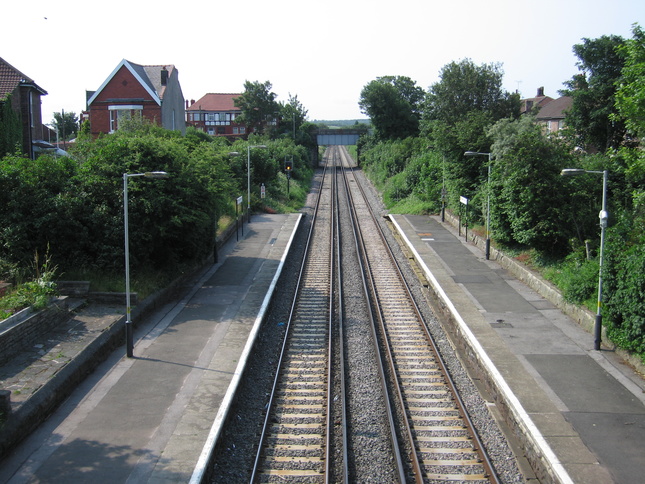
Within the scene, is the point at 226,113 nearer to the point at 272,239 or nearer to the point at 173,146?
the point at 272,239

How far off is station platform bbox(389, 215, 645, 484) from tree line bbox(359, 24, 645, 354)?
1.19m

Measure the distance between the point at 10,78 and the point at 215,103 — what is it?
6658cm

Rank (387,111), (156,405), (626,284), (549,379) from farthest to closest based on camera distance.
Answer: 1. (387,111)
2. (626,284)
3. (549,379)
4. (156,405)

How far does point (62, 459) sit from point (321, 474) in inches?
179

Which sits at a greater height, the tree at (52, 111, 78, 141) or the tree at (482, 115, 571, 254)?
the tree at (52, 111, 78, 141)

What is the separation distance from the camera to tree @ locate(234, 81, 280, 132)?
81.1m

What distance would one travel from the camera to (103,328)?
1577 cm

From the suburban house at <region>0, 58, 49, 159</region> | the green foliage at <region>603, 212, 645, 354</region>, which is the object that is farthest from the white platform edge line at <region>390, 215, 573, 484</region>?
the suburban house at <region>0, 58, 49, 159</region>

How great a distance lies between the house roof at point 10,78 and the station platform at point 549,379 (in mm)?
23906

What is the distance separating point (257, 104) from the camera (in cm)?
8156

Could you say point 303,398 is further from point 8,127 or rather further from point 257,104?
point 257,104

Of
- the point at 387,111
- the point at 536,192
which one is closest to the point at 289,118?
the point at 387,111

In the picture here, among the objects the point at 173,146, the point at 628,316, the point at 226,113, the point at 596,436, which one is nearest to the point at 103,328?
the point at 173,146

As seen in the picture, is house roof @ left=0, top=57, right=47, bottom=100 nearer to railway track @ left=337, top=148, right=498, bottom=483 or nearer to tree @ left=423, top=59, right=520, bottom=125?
railway track @ left=337, top=148, right=498, bottom=483
